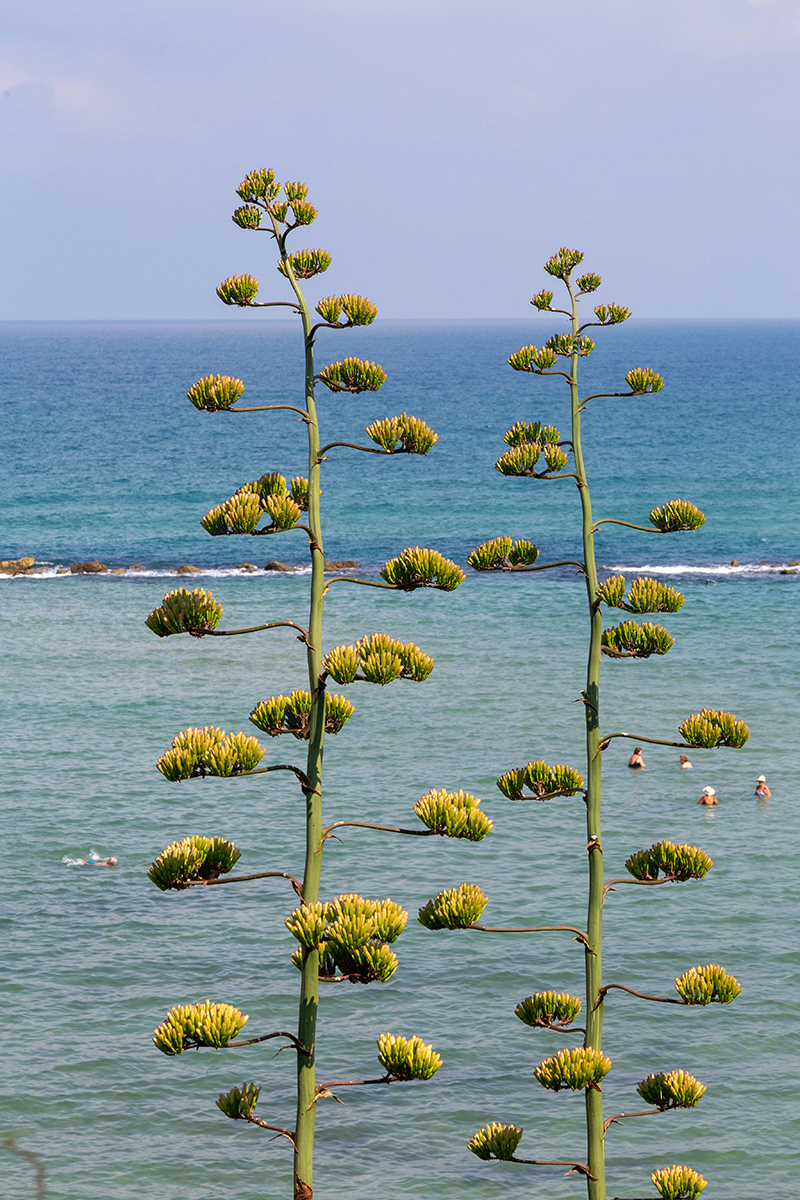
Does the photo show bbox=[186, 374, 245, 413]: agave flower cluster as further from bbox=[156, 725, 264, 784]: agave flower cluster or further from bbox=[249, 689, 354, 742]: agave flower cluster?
bbox=[156, 725, 264, 784]: agave flower cluster

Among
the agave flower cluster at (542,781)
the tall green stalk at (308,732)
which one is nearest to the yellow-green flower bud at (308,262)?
the tall green stalk at (308,732)

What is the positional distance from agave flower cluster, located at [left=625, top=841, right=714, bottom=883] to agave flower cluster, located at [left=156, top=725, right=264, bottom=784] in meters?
3.89

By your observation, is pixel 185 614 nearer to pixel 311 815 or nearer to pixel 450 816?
pixel 311 815

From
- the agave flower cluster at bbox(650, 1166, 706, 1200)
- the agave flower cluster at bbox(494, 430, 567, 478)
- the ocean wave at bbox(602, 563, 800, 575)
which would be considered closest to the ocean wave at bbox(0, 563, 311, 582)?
the ocean wave at bbox(602, 563, 800, 575)

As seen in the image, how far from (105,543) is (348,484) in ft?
116

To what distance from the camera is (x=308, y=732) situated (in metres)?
12.6

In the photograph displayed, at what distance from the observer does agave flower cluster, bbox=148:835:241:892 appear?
12.0 metres

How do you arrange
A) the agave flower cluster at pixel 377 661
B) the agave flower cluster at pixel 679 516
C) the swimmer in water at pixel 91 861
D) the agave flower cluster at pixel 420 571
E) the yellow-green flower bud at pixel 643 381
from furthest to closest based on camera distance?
the swimmer in water at pixel 91 861 < the yellow-green flower bud at pixel 643 381 < the agave flower cluster at pixel 679 516 < the agave flower cluster at pixel 420 571 < the agave flower cluster at pixel 377 661

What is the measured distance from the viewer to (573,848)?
3969cm

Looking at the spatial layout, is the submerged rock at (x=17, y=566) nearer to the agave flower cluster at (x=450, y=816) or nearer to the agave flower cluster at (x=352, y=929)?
the agave flower cluster at (x=450, y=816)

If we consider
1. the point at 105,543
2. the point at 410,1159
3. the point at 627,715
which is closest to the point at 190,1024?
the point at 410,1159

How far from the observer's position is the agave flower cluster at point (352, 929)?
1134cm

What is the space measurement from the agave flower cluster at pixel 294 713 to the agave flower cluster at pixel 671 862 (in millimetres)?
3210

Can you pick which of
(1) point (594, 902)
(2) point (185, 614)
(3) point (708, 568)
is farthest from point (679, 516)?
(3) point (708, 568)
